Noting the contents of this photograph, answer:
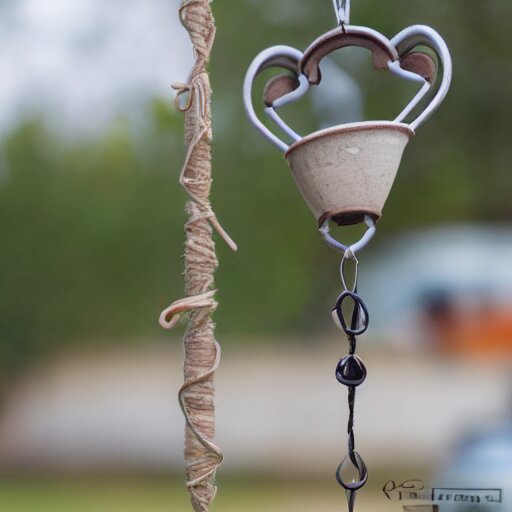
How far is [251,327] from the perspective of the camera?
2.85m

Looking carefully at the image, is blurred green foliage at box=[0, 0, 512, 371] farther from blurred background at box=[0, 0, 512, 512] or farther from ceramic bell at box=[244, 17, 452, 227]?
ceramic bell at box=[244, 17, 452, 227]

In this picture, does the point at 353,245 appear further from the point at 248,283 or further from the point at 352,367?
the point at 248,283

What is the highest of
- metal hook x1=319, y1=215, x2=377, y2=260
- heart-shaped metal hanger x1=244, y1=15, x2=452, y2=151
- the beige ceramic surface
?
heart-shaped metal hanger x1=244, y1=15, x2=452, y2=151

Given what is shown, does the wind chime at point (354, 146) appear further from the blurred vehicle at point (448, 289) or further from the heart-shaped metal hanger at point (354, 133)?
the blurred vehicle at point (448, 289)

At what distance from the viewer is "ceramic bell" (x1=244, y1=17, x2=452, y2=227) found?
2.15 feet

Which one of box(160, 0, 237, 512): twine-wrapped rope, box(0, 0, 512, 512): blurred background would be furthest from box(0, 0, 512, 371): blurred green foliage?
box(160, 0, 237, 512): twine-wrapped rope

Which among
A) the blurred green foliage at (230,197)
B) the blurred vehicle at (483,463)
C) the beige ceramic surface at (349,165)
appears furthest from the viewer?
the blurred green foliage at (230,197)

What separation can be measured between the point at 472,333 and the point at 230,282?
0.78m

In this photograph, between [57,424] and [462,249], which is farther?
[57,424]

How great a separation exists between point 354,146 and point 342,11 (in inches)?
4.1

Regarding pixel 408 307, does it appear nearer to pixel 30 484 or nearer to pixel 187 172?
pixel 30 484

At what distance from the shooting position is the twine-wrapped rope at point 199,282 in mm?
669

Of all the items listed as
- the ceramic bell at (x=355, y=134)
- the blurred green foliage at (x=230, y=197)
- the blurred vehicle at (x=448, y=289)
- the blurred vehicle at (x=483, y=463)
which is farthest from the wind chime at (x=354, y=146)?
the blurred vehicle at (x=448, y=289)

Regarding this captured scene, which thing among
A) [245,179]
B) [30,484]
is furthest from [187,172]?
[30,484]
